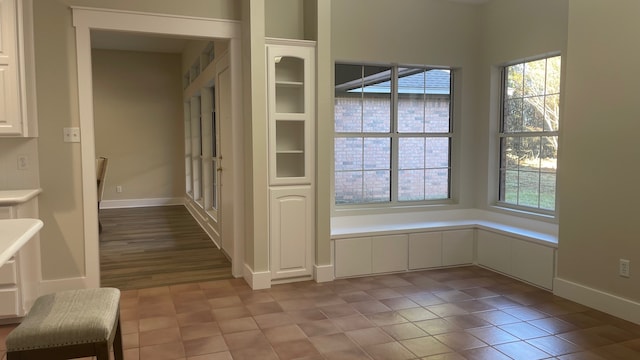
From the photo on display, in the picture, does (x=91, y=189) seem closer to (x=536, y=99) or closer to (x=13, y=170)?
(x=13, y=170)

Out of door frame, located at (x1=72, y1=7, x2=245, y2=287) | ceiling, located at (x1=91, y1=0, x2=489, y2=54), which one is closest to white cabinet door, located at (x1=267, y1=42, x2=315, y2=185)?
door frame, located at (x1=72, y1=7, x2=245, y2=287)

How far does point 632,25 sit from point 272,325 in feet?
10.3

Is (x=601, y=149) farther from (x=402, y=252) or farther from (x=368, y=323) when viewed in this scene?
(x=368, y=323)

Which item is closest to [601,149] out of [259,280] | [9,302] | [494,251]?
[494,251]

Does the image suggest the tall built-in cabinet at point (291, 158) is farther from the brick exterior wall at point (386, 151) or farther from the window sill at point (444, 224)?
the brick exterior wall at point (386, 151)

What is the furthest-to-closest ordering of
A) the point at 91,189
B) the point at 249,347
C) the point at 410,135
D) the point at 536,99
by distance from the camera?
1. the point at 410,135
2. the point at 536,99
3. the point at 91,189
4. the point at 249,347

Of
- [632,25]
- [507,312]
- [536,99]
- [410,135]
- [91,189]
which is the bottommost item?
[507,312]

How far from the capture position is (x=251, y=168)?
4.02 metres

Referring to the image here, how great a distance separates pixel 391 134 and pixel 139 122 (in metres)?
5.45


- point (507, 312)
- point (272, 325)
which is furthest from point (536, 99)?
point (272, 325)

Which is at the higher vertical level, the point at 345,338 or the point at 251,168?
the point at 251,168

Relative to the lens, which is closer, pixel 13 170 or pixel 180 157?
pixel 13 170

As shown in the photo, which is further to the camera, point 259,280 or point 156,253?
point 156,253

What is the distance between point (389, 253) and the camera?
14.7 ft
